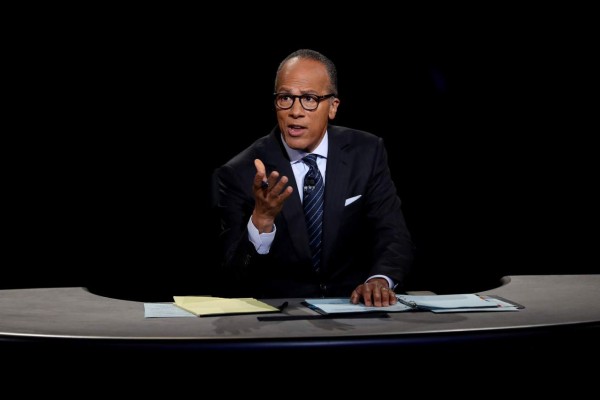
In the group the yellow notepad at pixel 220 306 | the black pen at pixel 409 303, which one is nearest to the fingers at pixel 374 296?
the black pen at pixel 409 303

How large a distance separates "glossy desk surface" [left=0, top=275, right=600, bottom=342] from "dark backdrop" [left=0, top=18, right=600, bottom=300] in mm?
1266

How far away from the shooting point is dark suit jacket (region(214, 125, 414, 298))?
2.95 m

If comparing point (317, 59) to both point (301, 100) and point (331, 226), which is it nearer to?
point (301, 100)

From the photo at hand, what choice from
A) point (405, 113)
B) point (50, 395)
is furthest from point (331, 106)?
point (50, 395)

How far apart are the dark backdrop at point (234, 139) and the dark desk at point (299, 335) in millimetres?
1456

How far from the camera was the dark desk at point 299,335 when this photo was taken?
6.45ft

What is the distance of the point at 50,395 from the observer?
2117 mm

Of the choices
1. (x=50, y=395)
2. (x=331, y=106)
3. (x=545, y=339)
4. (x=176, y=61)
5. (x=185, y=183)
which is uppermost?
(x=176, y=61)

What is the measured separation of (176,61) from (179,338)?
2.05 metres

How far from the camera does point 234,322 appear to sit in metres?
2.22

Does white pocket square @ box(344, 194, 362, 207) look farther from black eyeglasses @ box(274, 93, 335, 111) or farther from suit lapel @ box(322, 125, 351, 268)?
black eyeglasses @ box(274, 93, 335, 111)

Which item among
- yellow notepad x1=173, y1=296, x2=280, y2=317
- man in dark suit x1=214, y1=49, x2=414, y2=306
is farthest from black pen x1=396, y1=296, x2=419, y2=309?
yellow notepad x1=173, y1=296, x2=280, y2=317

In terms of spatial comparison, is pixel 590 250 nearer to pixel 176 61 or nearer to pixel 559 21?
pixel 559 21

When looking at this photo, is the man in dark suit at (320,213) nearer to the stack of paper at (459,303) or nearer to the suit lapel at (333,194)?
the suit lapel at (333,194)
